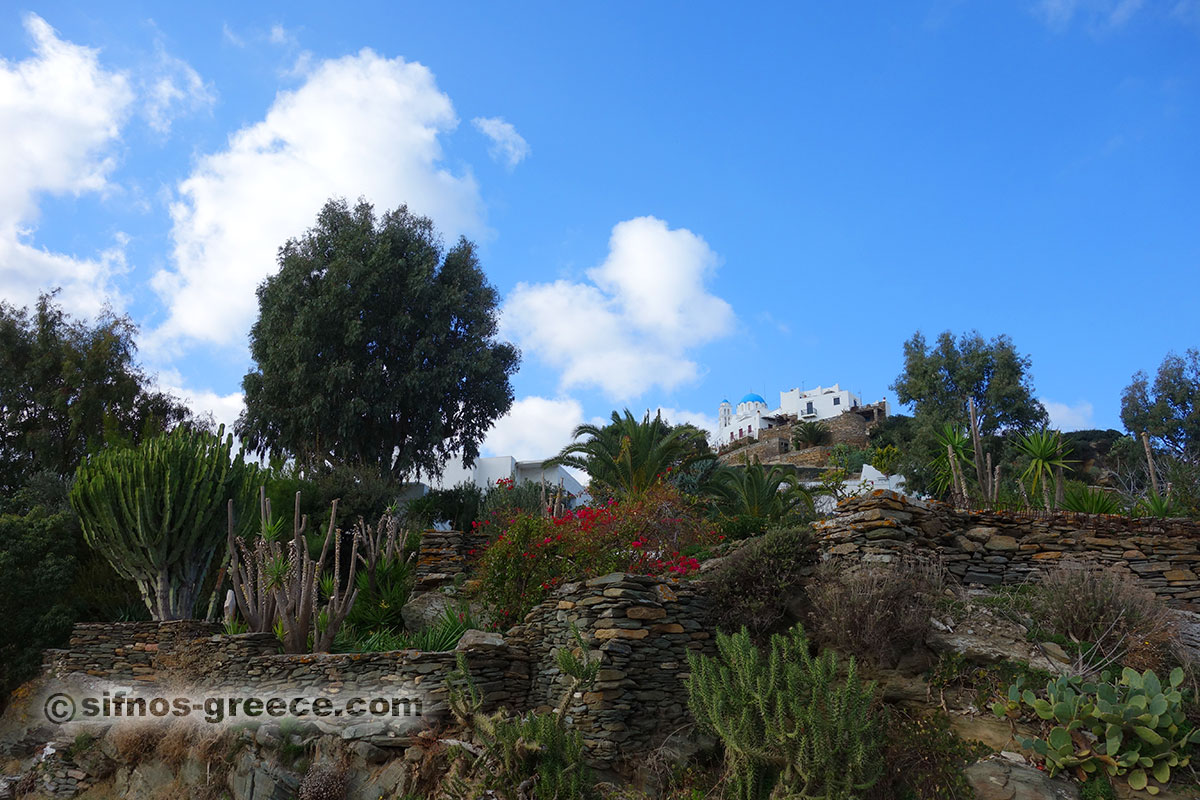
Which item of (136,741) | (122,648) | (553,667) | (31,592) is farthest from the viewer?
(31,592)

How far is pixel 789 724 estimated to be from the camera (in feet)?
21.5

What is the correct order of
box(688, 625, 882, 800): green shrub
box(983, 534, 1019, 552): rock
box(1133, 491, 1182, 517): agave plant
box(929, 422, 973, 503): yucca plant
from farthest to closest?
1. box(929, 422, 973, 503): yucca plant
2. box(1133, 491, 1182, 517): agave plant
3. box(983, 534, 1019, 552): rock
4. box(688, 625, 882, 800): green shrub

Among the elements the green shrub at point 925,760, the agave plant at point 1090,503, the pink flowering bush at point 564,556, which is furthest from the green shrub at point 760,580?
the agave plant at point 1090,503

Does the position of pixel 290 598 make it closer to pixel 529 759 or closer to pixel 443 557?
pixel 443 557

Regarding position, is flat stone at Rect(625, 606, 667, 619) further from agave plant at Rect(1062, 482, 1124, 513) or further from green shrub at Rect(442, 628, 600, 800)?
agave plant at Rect(1062, 482, 1124, 513)

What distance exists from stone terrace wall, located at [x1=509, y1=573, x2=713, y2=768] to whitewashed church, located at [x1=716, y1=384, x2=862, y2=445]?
4858 cm

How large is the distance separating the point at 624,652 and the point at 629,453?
7.99 metres

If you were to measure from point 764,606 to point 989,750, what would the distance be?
254 centimetres

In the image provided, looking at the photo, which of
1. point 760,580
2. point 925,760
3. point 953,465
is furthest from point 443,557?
point 953,465

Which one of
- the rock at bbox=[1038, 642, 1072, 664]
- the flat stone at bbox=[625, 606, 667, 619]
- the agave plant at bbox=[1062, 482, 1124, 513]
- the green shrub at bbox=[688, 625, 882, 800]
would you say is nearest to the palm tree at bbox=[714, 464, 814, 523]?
the agave plant at bbox=[1062, 482, 1124, 513]

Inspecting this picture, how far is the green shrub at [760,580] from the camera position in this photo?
8812 mm

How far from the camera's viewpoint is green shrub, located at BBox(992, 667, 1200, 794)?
6.52m

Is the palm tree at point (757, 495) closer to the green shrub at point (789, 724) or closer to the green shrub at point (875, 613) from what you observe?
the green shrub at point (875, 613)

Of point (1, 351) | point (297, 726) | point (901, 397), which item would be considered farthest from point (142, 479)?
point (901, 397)
